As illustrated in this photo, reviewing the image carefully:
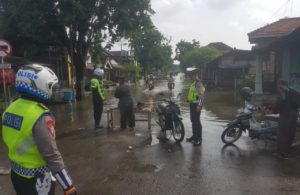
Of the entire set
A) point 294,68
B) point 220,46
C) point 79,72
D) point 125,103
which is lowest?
point 125,103

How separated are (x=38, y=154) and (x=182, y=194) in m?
2.94

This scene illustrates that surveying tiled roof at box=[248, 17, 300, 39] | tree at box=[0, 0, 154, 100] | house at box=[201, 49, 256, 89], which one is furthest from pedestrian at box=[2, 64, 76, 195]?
house at box=[201, 49, 256, 89]

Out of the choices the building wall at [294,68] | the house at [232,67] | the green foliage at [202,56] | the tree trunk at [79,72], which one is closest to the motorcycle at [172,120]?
the building wall at [294,68]

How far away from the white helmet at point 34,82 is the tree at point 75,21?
1676cm

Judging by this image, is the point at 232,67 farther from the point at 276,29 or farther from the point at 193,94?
the point at 193,94

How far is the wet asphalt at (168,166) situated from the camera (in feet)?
17.5

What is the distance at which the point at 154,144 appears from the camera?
27.3 feet

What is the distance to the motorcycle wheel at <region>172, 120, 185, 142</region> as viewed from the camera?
8340mm

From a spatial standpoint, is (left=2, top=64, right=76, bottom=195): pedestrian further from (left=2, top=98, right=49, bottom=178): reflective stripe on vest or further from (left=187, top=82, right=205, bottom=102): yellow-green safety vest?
(left=187, top=82, right=205, bottom=102): yellow-green safety vest

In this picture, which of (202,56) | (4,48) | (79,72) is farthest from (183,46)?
(4,48)

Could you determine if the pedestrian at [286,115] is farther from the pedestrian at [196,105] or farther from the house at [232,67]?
the house at [232,67]

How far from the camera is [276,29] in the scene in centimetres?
2059

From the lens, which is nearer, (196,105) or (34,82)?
(34,82)

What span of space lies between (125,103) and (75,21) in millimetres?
11711
